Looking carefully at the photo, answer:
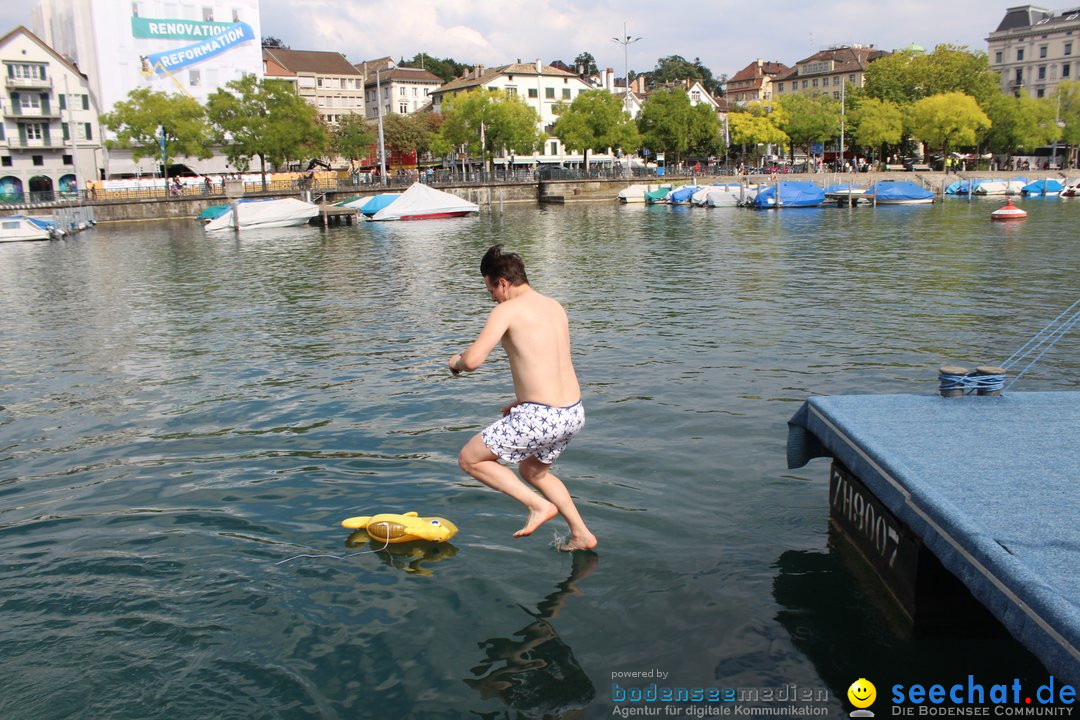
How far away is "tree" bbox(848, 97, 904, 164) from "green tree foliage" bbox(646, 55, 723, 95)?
71687 mm

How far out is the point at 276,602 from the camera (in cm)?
595

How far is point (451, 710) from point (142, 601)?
2586mm

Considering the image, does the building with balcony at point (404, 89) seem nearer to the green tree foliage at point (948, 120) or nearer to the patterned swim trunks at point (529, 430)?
the green tree foliage at point (948, 120)

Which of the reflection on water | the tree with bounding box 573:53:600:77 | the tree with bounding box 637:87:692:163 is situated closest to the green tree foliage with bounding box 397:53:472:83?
the tree with bounding box 573:53:600:77

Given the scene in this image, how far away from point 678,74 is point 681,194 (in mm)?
111449

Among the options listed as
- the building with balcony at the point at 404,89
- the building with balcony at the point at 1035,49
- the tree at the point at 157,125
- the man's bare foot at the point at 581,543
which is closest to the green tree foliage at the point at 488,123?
the tree at the point at 157,125

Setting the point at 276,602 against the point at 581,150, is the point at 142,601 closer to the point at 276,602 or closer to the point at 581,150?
the point at 276,602

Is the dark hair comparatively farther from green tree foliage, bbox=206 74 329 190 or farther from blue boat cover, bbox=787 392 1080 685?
green tree foliage, bbox=206 74 329 190

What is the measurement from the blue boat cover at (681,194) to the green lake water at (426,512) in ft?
181

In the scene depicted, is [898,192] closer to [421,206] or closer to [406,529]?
[421,206]

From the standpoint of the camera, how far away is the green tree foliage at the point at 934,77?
110562mm

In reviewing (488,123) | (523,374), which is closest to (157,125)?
(488,123)

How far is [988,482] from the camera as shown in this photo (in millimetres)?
4945

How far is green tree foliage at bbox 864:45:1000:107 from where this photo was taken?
4353 inches
